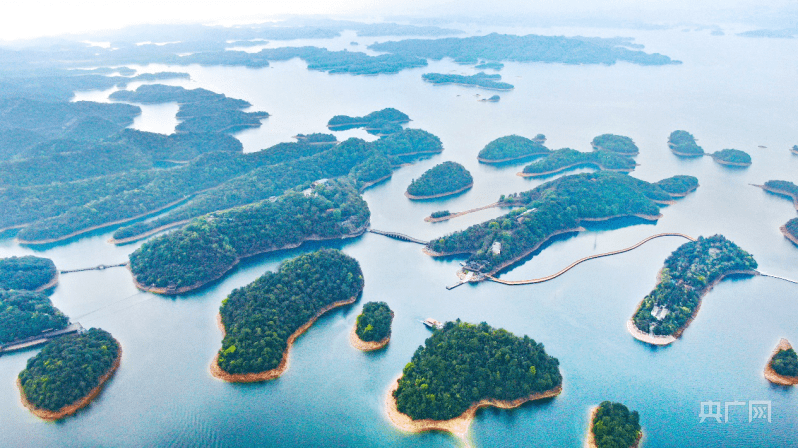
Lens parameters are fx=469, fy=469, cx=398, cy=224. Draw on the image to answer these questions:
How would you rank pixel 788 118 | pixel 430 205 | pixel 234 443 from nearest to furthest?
pixel 234 443 → pixel 430 205 → pixel 788 118

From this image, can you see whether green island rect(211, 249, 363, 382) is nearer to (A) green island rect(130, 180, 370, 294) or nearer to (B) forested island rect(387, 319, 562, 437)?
(A) green island rect(130, 180, 370, 294)

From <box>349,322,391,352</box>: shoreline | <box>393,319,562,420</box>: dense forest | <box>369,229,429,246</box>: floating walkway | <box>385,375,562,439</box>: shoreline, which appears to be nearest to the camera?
<box>385,375,562,439</box>: shoreline

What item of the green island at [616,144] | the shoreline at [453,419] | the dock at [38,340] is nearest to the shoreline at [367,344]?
the shoreline at [453,419]

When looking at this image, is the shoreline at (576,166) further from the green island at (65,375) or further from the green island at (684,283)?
the green island at (65,375)

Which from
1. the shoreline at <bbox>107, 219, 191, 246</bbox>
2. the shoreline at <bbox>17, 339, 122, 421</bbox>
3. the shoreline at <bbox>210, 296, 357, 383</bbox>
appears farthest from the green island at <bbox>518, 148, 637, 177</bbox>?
the shoreline at <bbox>17, 339, 122, 421</bbox>

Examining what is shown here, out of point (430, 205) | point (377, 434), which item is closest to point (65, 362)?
point (377, 434)

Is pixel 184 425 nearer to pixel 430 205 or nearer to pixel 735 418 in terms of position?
pixel 735 418
